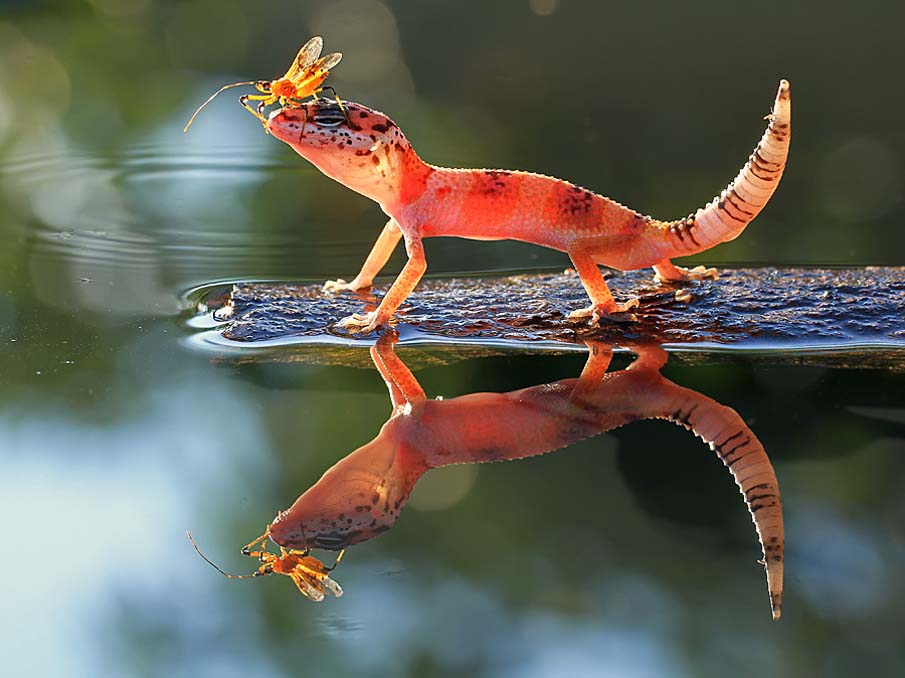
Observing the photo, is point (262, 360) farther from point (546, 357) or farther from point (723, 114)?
point (723, 114)

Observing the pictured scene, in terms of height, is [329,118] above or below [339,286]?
above

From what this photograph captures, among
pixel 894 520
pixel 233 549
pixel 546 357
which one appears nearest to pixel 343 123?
pixel 546 357

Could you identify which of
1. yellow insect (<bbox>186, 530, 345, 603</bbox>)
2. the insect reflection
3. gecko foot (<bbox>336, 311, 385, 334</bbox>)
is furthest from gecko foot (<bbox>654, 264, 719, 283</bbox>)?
yellow insect (<bbox>186, 530, 345, 603</bbox>)

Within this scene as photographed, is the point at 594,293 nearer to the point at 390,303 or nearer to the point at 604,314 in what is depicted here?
the point at 604,314

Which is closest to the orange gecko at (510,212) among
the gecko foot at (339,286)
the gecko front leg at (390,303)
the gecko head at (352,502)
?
the gecko front leg at (390,303)

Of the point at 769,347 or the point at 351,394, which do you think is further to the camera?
the point at 769,347

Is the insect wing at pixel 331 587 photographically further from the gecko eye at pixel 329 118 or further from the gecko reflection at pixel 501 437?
the gecko eye at pixel 329 118

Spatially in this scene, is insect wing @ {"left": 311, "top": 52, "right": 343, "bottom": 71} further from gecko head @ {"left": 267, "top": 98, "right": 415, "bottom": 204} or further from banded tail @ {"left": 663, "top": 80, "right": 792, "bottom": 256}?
banded tail @ {"left": 663, "top": 80, "right": 792, "bottom": 256}

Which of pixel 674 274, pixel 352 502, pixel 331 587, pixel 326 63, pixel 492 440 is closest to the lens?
pixel 331 587

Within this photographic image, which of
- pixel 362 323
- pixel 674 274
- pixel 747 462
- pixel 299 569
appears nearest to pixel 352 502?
pixel 299 569
